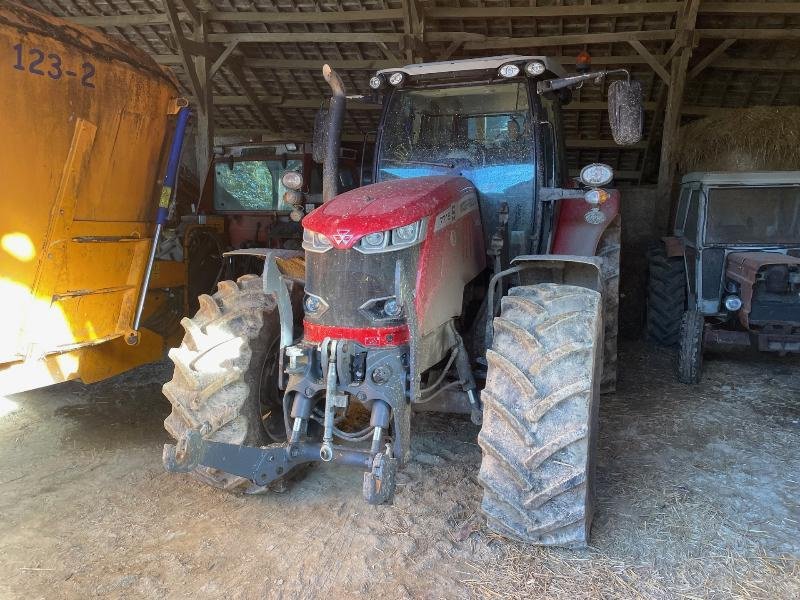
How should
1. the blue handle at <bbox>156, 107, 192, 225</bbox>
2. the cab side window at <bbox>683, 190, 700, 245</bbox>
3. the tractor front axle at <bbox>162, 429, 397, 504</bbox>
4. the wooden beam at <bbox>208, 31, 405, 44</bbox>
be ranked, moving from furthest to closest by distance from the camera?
the wooden beam at <bbox>208, 31, 405, 44</bbox>, the cab side window at <bbox>683, 190, 700, 245</bbox>, the blue handle at <bbox>156, 107, 192, 225</bbox>, the tractor front axle at <bbox>162, 429, 397, 504</bbox>

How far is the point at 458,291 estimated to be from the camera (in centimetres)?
325

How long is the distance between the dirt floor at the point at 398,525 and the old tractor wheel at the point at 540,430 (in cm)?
25

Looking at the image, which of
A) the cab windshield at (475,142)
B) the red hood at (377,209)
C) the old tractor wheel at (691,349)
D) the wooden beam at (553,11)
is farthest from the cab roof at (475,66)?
the wooden beam at (553,11)

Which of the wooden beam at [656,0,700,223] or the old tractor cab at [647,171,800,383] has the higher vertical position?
the wooden beam at [656,0,700,223]

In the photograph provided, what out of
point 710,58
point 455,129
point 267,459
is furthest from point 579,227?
point 710,58

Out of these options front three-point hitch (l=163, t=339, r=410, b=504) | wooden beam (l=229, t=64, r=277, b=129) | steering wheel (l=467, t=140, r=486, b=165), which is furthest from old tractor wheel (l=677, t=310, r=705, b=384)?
wooden beam (l=229, t=64, r=277, b=129)

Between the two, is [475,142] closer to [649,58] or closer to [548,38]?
[548,38]

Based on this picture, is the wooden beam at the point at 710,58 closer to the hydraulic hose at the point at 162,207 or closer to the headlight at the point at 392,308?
the hydraulic hose at the point at 162,207

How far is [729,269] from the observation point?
580 centimetres

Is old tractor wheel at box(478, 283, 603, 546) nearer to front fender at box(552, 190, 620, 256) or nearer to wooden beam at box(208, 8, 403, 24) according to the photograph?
front fender at box(552, 190, 620, 256)

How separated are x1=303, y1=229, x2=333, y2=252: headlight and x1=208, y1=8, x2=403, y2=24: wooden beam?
5.67 meters

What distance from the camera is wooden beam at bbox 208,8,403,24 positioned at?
762 centimetres

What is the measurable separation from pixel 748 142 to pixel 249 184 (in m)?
6.29

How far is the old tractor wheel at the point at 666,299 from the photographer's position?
20.7 feet
